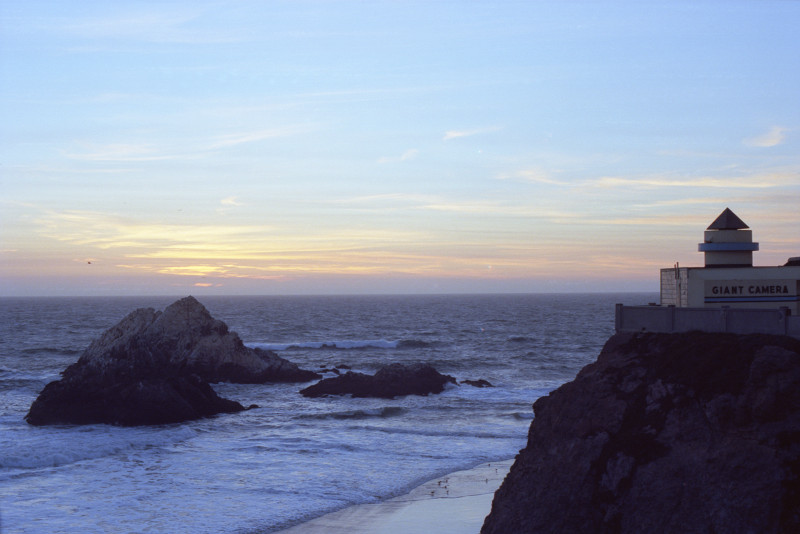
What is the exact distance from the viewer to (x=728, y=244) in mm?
23109

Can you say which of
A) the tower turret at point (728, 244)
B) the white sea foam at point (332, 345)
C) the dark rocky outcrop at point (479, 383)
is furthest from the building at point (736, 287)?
the white sea foam at point (332, 345)

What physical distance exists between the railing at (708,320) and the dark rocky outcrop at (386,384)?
23500 mm

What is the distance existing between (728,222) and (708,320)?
6105 millimetres

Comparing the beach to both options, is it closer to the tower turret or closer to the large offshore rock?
the tower turret

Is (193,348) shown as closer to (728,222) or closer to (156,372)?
(156,372)

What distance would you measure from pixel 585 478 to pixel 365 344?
65256 millimetres

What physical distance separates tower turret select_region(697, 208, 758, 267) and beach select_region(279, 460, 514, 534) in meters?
9.39

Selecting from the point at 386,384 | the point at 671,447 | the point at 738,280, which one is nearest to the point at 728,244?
the point at 738,280

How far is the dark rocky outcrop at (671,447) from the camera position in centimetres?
1410

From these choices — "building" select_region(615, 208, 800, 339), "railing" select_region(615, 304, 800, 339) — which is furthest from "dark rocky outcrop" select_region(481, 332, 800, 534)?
"building" select_region(615, 208, 800, 339)

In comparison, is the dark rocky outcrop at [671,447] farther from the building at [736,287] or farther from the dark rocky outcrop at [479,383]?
the dark rocky outcrop at [479,383]

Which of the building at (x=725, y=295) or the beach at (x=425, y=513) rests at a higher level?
the building at (x=725, y=295)

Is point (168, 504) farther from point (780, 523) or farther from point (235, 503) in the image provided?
point (780, 523)

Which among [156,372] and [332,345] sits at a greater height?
[156,372]
